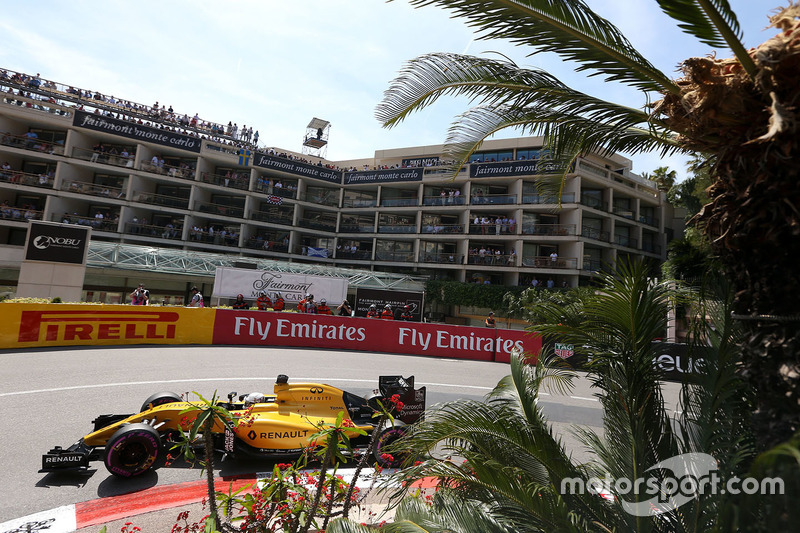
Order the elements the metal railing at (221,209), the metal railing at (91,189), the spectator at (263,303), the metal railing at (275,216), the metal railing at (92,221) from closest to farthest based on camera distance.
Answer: the spectator at (263,303), the metal railing at (92,221), the metal railing at (91,189), the metal railing at (221,209), the metal railing at (275,216)

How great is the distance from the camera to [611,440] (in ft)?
9.93

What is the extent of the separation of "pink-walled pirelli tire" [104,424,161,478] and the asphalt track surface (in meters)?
0.17

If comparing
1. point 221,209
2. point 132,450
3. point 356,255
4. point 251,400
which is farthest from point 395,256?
point 132,450

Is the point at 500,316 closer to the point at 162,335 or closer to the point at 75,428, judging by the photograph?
the point at 162,335

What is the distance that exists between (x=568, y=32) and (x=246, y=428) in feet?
20.6

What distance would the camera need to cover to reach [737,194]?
7.34ft

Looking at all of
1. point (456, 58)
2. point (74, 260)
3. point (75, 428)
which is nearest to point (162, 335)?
point (74, 260)

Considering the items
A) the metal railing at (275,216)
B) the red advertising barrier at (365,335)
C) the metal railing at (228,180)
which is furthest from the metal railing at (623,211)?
the metal railing at (228,180)

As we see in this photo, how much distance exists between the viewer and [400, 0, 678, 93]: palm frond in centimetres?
288

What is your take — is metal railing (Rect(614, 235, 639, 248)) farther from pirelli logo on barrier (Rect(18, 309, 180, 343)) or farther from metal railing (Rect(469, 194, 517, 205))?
pirelli logo on barrier (Rect(18, 309, 180, 343))

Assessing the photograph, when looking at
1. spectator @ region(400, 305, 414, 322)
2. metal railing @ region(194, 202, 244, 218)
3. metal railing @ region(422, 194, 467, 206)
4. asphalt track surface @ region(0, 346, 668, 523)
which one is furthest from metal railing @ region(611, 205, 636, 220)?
metal railing @ region(194, 202, 244, 218)

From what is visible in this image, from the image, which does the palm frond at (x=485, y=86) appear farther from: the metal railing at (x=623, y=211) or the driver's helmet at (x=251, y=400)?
the metal railing at (x=623, y=211)

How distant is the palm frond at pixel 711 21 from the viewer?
87.3 inches

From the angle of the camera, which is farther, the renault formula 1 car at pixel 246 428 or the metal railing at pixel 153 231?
the metal railing at pixel 153 231
